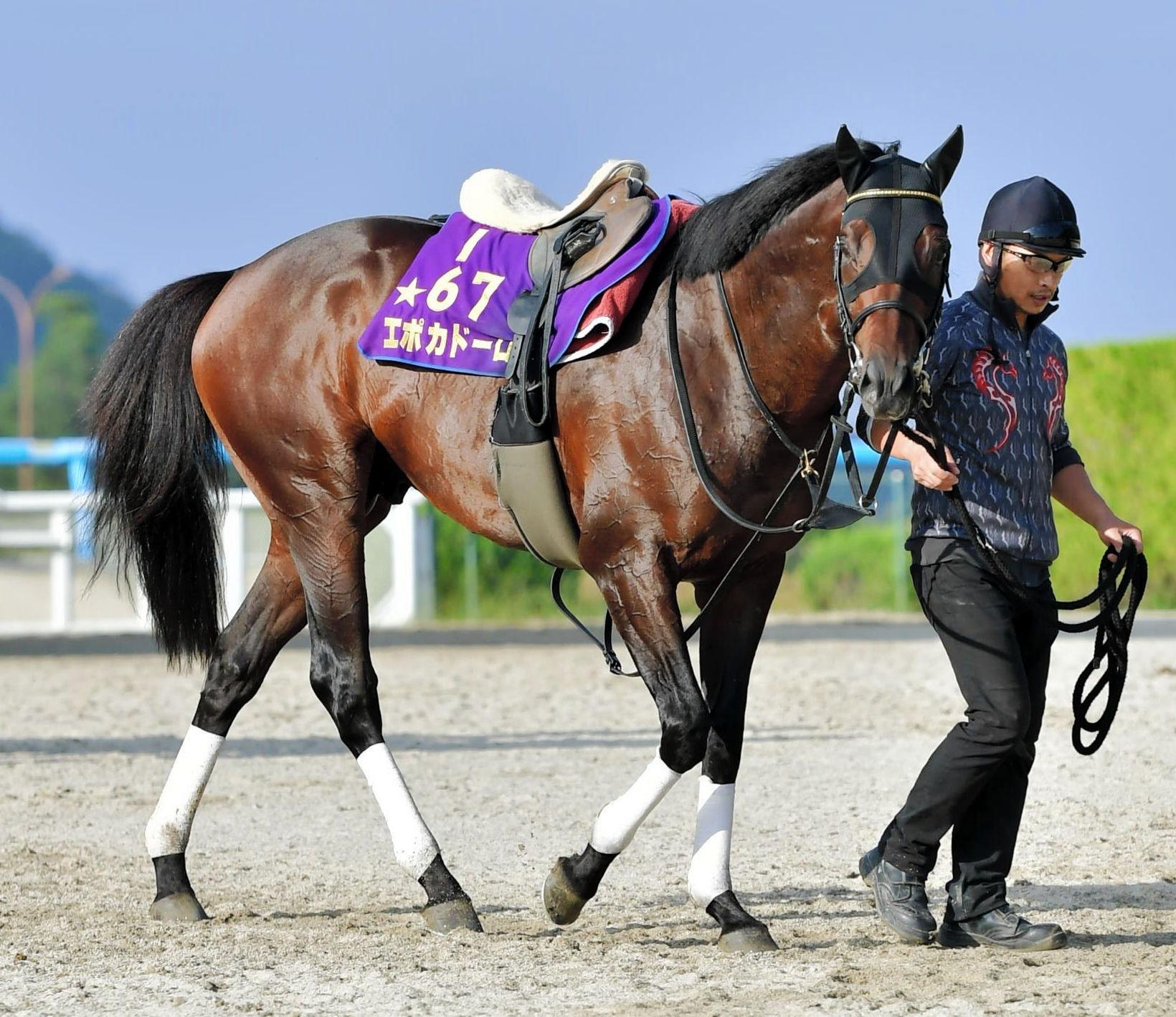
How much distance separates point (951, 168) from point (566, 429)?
1.22 meters

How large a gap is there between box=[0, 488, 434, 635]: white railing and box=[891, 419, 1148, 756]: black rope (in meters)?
12.6

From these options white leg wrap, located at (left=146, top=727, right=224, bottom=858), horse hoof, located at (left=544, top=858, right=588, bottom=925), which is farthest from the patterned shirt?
white leg wrap, located at (left=146, top=727, right=224, bottom=858)

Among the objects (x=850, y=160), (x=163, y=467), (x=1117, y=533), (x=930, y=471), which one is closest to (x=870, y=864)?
(x=1117, y=533)

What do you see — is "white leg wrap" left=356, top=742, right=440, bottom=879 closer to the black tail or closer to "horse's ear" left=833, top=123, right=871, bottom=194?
the black tail

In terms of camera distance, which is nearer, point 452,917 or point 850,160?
point 850,160

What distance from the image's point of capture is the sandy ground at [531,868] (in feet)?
12.8

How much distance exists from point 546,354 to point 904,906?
1782 mm

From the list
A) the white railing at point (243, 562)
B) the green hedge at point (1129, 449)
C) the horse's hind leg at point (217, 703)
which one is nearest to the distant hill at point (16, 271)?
the white railing at point (243, 562)

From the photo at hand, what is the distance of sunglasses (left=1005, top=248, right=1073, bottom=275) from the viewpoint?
13.7 ft

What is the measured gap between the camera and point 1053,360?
4.34 m

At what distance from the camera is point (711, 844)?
14.5ft

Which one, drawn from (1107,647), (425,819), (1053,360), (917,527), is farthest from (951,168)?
(425,819)

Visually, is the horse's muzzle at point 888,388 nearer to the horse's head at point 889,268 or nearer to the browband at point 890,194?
the horse's head at point 889,268

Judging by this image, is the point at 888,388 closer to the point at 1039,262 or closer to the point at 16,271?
the point at 1039,262
